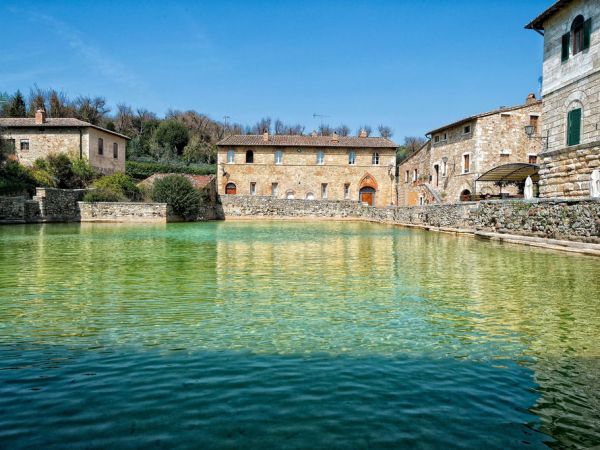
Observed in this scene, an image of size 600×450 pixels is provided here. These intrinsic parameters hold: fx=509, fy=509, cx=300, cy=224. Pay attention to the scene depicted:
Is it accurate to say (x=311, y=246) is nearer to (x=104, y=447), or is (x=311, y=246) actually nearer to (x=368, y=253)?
(x=368, y=253)

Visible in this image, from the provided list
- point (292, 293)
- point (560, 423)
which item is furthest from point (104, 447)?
point (292, 293)

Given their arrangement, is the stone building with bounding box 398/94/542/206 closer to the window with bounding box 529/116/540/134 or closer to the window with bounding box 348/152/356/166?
the window with bounding box 529/116/540/134

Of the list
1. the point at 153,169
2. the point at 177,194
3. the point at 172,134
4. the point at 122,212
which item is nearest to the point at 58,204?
the point at 122,212

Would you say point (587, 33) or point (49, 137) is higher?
point (587, 33)

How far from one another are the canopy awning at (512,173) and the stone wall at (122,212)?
1960 cm

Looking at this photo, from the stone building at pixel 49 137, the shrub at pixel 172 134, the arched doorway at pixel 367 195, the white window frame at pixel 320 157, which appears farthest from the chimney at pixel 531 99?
the shrub at pixel 172 134

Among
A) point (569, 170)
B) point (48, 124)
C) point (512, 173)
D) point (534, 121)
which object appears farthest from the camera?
point (48, 124)

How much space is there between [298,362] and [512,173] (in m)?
26.6

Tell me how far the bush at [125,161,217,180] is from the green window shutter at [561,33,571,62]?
35097 mm

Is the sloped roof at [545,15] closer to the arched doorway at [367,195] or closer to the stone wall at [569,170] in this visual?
the stone wall at [569,170]

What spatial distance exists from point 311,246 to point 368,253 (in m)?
2.46

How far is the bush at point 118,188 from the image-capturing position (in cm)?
3387

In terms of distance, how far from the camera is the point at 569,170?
18.5 metres

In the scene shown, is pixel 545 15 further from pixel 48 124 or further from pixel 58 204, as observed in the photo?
pixel 48 124
